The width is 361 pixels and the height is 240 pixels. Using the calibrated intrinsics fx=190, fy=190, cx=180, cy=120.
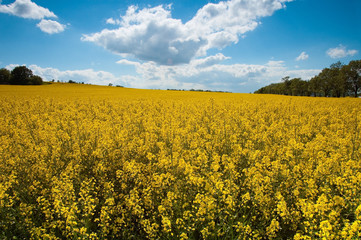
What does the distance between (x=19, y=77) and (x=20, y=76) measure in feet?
1.51

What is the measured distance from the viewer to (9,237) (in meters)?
3.31

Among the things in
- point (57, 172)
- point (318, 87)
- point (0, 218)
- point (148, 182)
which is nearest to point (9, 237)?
point (0, 218)

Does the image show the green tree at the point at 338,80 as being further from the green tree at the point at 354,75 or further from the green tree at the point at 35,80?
the green tree at the point at 35,80

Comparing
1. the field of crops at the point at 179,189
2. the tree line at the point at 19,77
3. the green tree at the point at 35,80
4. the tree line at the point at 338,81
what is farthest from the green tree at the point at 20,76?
the tree line at the point at 338,81

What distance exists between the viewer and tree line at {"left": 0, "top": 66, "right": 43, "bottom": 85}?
202 feet

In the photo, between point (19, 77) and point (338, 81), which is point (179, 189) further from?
point (19, 77)

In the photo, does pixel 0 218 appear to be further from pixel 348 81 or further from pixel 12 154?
pixel 348 81

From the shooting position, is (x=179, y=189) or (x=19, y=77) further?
(x=19, y=77)

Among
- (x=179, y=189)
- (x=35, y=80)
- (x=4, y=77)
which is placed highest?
(x=4, y=77)

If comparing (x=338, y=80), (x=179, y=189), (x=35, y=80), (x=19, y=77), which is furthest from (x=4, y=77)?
(x=338, y=80)

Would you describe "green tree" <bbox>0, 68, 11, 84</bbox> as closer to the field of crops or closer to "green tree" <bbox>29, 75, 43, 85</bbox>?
"green tree" <bbox>29, 75, 43, 85</bbox>

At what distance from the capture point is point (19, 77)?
6256cm

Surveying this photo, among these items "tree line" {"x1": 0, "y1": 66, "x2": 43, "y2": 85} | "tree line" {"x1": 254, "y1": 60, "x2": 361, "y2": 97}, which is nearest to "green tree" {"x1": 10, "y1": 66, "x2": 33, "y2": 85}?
"tree line" {"x1": 0, "y1": 66, "x2": 43, "y2": 85}

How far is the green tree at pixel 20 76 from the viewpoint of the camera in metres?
62.0
